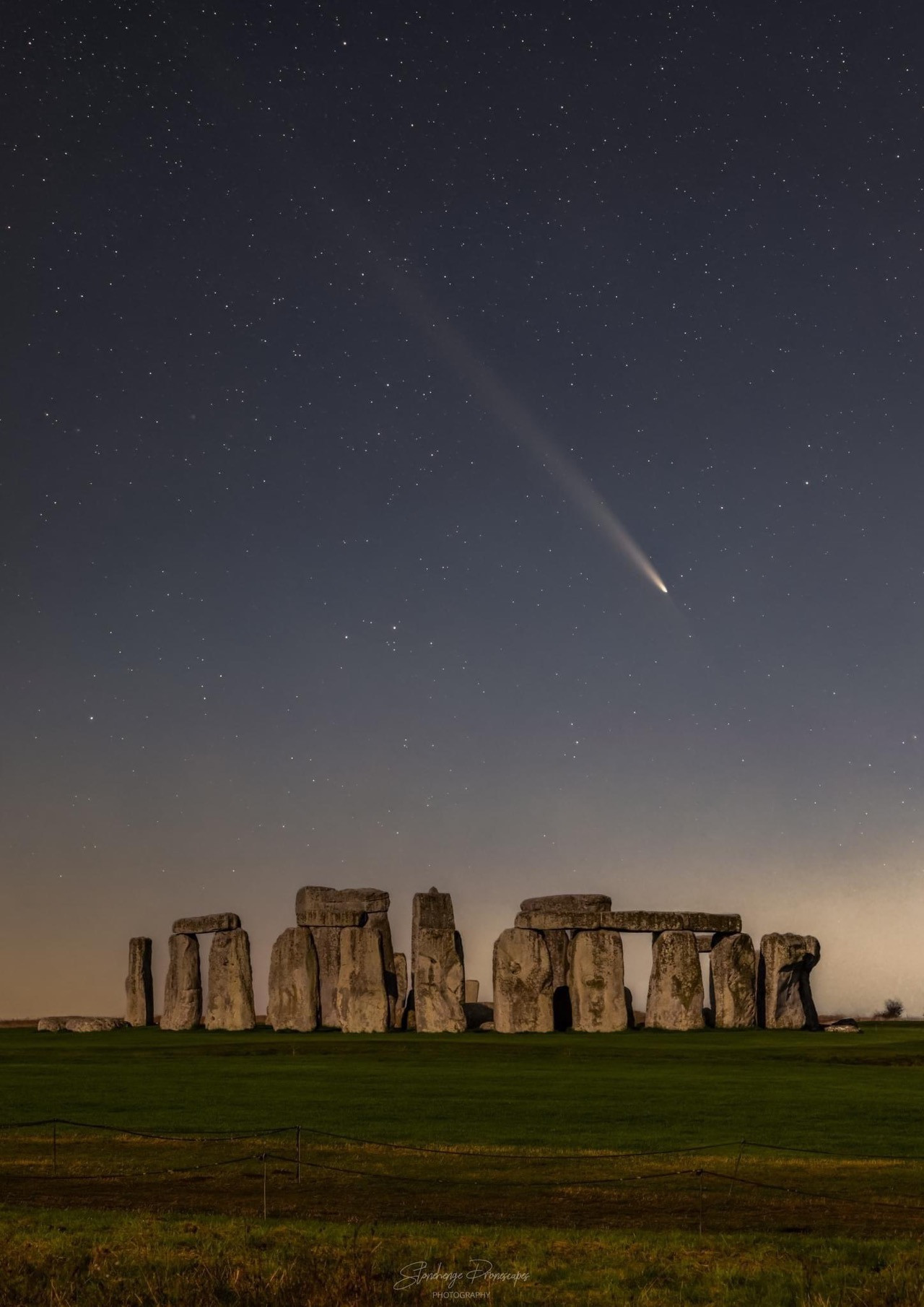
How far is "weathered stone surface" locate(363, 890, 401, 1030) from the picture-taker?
130ft

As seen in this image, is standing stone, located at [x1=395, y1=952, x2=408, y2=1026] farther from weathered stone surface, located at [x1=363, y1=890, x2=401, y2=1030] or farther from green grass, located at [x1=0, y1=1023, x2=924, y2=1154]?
green grass, located at [x1=0, y1=1023, x2=924, y2=1154]

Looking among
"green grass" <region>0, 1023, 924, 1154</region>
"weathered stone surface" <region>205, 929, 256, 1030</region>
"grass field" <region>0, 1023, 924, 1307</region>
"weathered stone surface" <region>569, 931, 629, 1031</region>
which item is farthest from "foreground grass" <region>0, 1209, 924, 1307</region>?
"weathered stone surface" <region>205, 929, 256, 1030</region>

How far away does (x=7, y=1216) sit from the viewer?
12.6 metres

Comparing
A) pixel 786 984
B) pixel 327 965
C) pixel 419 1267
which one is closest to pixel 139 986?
pixel 327 965

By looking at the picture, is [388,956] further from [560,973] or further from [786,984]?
[786,984]

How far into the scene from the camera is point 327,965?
41688 mm

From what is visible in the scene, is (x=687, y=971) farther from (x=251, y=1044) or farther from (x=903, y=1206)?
(x=903, y=1206)

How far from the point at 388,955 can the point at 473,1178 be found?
26.4m

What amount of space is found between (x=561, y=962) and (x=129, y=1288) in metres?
31.3

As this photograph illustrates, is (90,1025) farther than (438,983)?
Yes

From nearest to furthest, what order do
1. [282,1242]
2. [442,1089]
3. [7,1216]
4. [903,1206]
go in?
1. [282,1242]
2. [7,1216]
3. [903,1206]
4. [442,1089]

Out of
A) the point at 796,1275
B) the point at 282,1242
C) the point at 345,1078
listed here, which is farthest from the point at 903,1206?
the point at 345,1078

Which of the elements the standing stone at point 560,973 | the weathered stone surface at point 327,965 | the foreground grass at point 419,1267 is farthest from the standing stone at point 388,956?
the foreground grass at point 419,1267

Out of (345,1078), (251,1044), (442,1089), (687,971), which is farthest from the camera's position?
(687,971)
